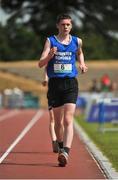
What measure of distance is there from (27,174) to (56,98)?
6.54ft

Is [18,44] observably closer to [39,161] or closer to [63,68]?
[39,161]

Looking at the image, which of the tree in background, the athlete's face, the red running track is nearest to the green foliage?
the tree in background

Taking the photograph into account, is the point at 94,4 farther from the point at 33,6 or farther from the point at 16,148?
the point at 16,148

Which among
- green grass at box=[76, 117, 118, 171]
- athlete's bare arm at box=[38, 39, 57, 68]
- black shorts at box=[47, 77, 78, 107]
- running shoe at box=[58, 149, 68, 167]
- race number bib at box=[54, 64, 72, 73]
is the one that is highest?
athlete's bare arm at box=[38, 39, 57, 68]

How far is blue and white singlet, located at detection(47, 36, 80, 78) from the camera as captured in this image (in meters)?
13.1

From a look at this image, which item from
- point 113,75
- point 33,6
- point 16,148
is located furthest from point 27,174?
point 33,6

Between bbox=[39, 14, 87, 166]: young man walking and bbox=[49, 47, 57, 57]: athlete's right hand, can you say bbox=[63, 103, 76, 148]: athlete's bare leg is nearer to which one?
bbox=[39, 14, 87, 166]: young man walking

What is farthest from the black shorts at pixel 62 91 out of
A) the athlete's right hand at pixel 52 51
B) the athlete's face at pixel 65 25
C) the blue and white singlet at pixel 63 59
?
the athlete's face at pixel 65 25

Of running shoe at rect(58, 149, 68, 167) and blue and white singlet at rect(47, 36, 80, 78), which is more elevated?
blue and white singlet at rect(47, 36, 80, 78)

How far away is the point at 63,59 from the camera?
13.1 metres

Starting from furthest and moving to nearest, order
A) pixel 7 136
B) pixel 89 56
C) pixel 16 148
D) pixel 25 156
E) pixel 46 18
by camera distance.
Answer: pixel 89 56
pixel 46 18
pixel 7 136
pixel 16 148
pixel 25 156

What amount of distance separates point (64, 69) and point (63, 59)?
0.56ft

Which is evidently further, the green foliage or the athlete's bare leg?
the green foliage

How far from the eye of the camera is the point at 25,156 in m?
14.7
